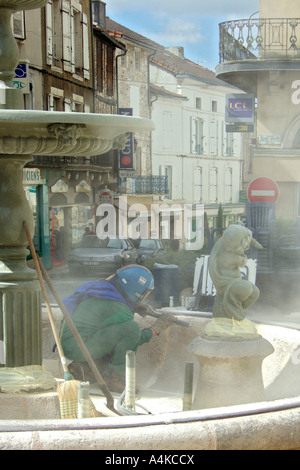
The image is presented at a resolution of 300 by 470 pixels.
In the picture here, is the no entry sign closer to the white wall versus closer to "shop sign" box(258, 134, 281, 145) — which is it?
"shop sign" box(258, 134, 281, 145)

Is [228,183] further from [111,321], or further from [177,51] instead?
[111,321]

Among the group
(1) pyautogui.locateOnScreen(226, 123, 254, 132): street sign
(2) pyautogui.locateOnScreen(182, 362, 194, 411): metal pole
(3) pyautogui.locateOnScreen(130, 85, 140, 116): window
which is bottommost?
(2) pyautogui.locateOnScreen(182, 362, 194, 411): metal pole

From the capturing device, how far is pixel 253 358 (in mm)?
4375

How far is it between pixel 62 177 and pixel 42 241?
2.68m

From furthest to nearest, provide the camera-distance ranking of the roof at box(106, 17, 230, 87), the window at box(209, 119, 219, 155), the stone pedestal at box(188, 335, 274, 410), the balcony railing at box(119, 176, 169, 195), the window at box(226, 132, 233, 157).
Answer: the window at box(226, 132, 233, 157), the window at box(209, 119, 219, 155), the roof at box(106, 17, 230, 87), the balcony railing at box(119, 176, 169, 195), the stone pedestal at box(188, 335, 274, 410)

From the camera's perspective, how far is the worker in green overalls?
4.79m

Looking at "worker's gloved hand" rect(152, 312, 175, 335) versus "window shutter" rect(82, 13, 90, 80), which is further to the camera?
"window shutter" rect(82, 13, 90, 80)

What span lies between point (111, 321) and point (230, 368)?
838mm

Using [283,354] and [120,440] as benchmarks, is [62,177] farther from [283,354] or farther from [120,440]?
[120,440]

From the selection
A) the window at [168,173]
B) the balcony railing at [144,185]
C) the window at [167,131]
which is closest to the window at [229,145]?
the window at [167,131]

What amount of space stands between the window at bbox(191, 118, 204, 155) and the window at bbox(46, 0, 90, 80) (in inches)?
541

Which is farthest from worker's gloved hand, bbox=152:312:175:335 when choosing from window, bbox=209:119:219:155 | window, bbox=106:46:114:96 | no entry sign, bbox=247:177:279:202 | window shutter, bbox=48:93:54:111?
window, bbox=209:119:219:155

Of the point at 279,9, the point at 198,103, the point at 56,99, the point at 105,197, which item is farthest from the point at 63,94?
the point at 198,103

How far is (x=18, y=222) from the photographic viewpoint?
4.18 m
